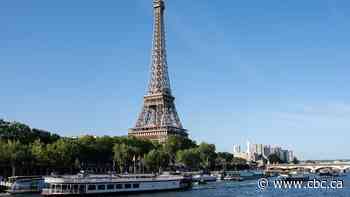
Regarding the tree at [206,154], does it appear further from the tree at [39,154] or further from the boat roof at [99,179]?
the boat roof at [99,179]

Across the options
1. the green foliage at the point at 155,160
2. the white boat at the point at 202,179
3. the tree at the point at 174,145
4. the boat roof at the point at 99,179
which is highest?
the tree at the point at 174,145

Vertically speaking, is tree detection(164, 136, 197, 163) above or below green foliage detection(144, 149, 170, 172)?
above

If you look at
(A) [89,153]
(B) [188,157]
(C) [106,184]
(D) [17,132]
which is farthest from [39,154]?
(B) [188,157]

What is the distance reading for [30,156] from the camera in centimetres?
8762

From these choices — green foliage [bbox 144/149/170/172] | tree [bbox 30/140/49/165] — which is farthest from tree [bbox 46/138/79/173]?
green foliage [bbox 144/149/170/172]

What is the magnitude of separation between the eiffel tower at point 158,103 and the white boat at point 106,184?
6694cm

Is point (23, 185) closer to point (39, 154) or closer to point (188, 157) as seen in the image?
point (39, 154)

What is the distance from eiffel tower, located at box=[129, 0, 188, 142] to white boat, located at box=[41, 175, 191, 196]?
220 feet

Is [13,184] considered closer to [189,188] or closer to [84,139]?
[189,188]

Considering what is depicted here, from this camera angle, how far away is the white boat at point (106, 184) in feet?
206

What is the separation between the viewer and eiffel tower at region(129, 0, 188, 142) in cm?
14912

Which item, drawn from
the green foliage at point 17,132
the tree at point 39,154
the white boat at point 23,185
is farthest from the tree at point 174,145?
the white boat at point 23,185

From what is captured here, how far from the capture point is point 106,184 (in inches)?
2677

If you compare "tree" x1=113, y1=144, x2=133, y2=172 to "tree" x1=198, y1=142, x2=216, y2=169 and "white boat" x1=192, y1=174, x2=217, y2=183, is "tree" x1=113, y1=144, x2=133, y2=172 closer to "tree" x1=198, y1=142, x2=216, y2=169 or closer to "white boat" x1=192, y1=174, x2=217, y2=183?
"white boat" x1=192, y1=174, x2=217, y2=183
